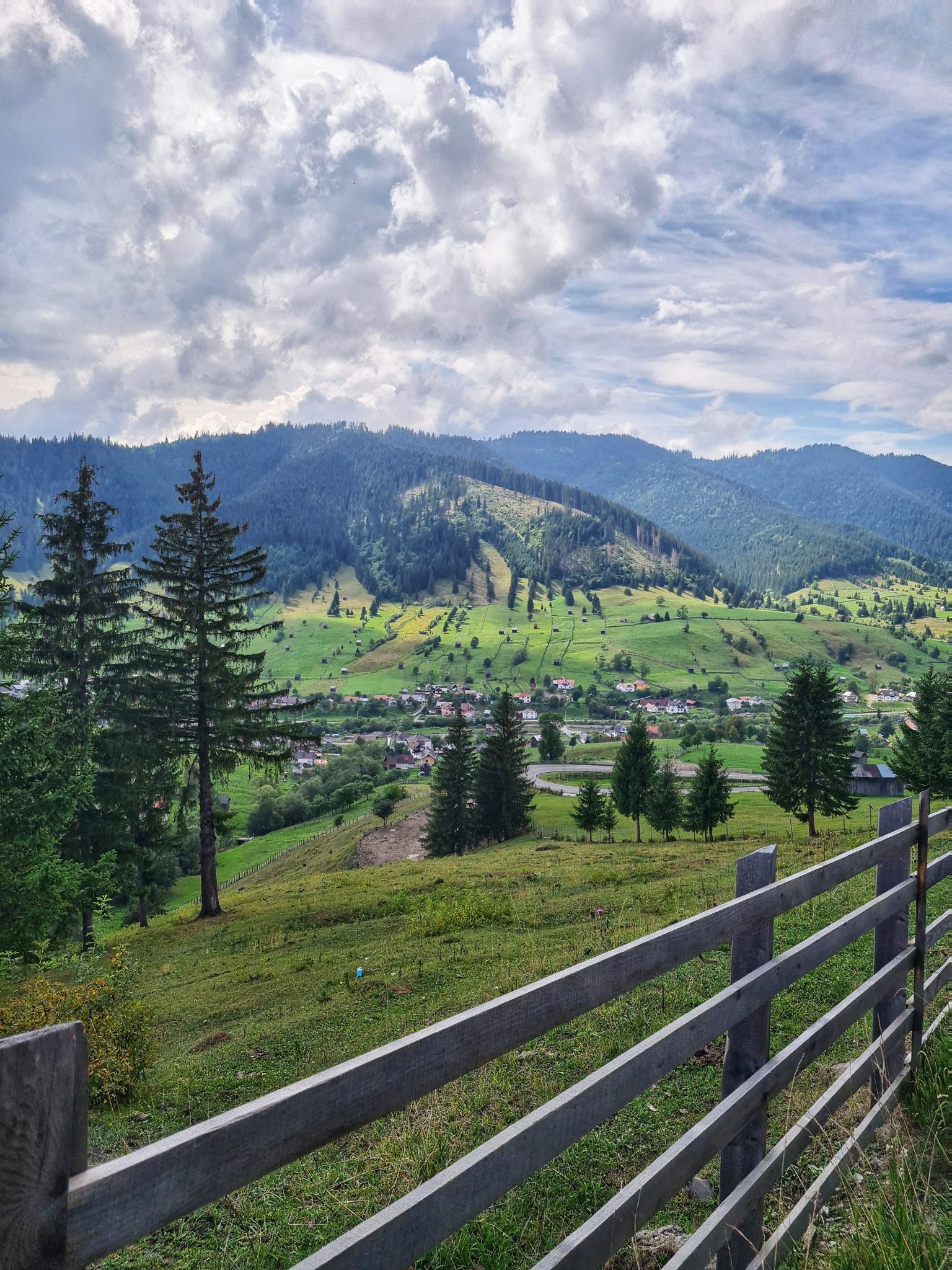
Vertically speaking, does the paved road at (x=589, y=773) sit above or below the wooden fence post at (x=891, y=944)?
below

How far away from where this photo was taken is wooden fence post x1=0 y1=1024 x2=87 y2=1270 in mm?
1396

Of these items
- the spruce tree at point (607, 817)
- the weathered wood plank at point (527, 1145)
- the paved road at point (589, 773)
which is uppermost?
the weathered wood plank at point (527, 1145)

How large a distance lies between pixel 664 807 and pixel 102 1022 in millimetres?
48281

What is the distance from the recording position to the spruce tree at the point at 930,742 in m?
38.2

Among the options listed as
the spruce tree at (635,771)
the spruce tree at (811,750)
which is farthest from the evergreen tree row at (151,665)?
the spruce tree at (635,771)

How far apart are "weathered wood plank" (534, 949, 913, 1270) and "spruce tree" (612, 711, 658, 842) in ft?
175

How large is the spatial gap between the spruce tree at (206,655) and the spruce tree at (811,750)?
28707mm

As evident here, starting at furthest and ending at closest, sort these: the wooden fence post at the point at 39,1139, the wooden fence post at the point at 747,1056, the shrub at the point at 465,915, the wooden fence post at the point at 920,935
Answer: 1. the shrub at the point at 465,915
2. the wooden fence post at the point at 920,935
3. the wooden fence post at the point at 747,1056
4. the wooden fence post at the point at 39,1139

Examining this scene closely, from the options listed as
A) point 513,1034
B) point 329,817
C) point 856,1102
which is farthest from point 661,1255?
point 329,817

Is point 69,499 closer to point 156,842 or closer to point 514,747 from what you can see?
point 156,842

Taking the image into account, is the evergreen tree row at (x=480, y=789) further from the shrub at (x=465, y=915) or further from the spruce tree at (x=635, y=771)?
the shrub at (x=465, y=915)

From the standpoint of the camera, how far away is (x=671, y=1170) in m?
2.94

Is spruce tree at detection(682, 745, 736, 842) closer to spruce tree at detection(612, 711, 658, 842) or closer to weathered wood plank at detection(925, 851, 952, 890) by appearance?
spruce tree at detection(612, 711, 658, 842)

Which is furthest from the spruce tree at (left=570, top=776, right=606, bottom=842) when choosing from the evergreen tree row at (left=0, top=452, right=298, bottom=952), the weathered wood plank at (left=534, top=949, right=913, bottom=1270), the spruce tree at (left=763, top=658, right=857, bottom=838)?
the weathered wood plank at (left=534, top=949, right=913, bottom=1270)
